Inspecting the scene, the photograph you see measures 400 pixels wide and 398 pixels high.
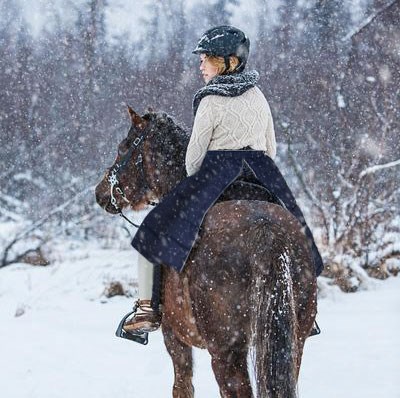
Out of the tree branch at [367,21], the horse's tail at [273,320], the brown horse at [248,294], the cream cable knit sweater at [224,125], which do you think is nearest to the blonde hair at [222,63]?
the cream cable knit sweater at [224,125]

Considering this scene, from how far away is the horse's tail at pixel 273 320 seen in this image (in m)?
2.70

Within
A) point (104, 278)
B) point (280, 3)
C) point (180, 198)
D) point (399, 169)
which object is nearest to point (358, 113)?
point (399, 169)

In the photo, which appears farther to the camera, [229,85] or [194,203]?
[229,85]

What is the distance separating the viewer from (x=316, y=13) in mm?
15219

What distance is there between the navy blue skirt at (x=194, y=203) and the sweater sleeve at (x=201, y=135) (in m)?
0.06

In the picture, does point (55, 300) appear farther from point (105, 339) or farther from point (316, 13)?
point (316, 13)

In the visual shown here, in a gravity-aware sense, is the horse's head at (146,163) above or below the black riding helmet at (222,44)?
below

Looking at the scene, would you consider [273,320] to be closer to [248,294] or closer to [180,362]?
[248,294]

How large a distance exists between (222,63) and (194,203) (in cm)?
87

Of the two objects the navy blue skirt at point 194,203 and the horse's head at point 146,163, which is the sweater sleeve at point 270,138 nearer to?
the navy blue skirt at point 194,203

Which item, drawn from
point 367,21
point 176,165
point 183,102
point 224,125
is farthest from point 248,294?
point 183,102

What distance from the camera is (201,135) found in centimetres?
345

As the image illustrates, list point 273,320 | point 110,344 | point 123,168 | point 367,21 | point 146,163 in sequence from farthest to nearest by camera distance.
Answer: point 367,21 → point 110,344 → point 123,168 → point 146,163 → point 273,320

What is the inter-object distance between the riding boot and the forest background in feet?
22.2
